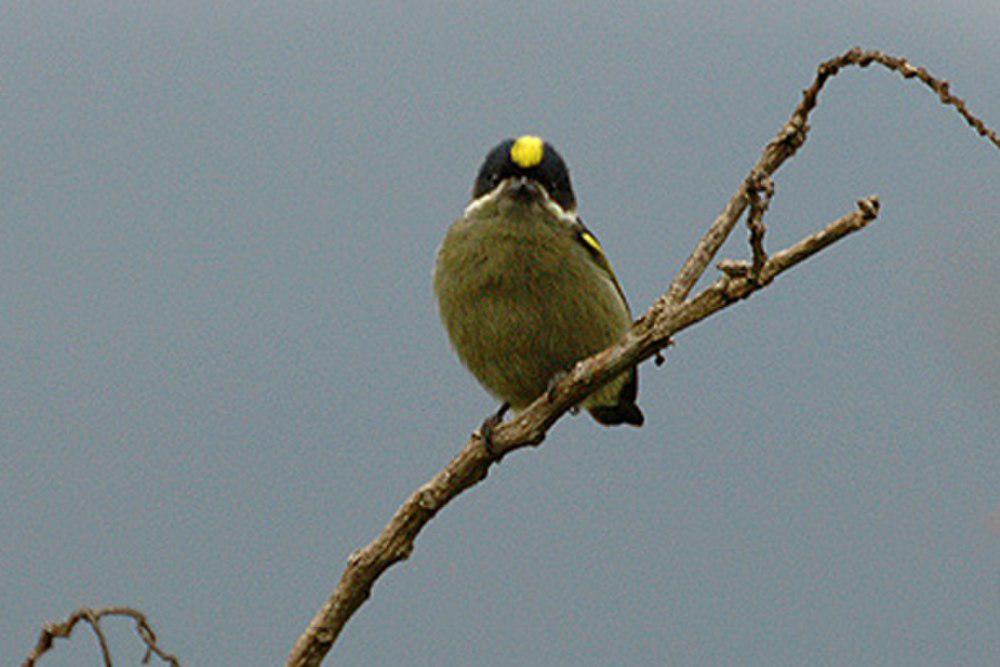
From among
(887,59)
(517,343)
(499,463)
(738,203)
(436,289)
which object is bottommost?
(499,463)

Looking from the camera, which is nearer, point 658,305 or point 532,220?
point 658,305

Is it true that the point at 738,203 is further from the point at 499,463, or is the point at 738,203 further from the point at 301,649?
the point at 301,649

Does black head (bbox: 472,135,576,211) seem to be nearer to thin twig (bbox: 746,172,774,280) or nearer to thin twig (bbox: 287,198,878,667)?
thin twig (bbox: 287,198,878,667)

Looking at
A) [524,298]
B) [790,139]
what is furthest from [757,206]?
[524,298]

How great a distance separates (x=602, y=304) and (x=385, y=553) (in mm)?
1853

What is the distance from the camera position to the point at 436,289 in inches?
167

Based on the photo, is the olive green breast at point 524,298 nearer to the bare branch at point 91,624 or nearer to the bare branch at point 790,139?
the bare branch at point 790,139

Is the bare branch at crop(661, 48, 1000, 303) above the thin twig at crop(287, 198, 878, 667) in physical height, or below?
above

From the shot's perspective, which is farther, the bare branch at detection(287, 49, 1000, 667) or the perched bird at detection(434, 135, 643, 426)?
the perched bird at detection(434, 135, 643, 426)

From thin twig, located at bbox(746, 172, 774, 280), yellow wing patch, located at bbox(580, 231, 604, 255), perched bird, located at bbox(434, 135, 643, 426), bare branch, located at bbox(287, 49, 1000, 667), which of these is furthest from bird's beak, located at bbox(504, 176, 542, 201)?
thin twig, located at bbox(746, 172, 774, 280)

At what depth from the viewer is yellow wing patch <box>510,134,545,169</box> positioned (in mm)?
4070

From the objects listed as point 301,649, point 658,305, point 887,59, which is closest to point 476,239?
point 658,305

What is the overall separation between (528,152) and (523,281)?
46cm

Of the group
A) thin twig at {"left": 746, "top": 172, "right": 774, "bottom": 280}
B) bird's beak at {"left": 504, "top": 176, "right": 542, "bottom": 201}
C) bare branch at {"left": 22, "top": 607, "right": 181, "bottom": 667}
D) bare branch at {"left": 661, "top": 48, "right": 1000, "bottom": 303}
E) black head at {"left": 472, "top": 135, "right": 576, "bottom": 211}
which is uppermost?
black head at {"left": 472, "top": 135, "right": 576, "bottom": 211}
